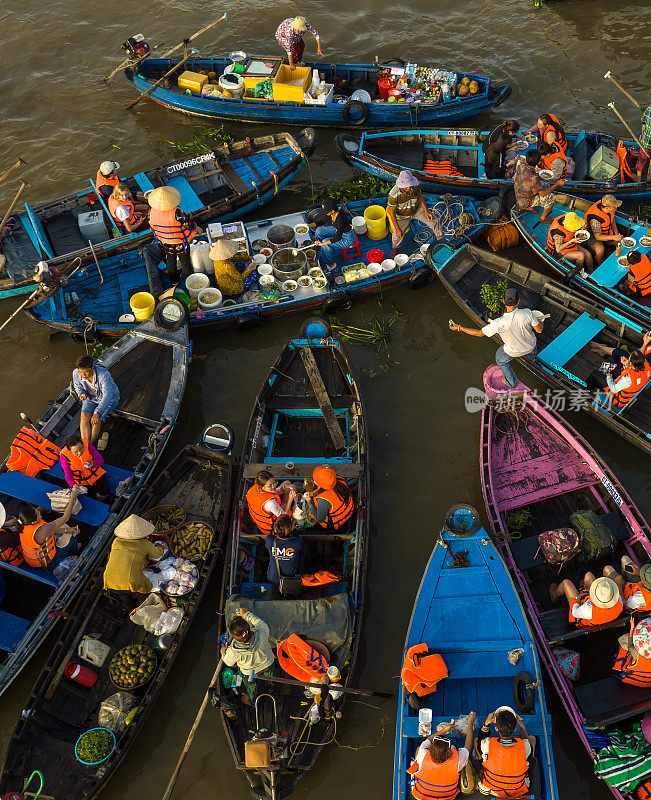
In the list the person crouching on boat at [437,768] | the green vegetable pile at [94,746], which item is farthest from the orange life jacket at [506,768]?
the green vegetable pile at [94,746]

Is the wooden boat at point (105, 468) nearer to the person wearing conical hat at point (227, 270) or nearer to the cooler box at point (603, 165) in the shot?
the person wearing conical hat at point (227, 270)

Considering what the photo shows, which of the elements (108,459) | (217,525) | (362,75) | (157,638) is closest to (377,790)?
(157,638)

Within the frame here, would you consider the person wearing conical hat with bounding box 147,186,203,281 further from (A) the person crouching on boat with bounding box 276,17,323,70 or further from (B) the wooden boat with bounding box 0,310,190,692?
(A) the person crouching on boat with bounding box 276,17,323,70

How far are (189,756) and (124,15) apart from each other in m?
21.8

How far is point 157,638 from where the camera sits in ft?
34.2

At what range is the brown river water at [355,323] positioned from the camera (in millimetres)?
10359

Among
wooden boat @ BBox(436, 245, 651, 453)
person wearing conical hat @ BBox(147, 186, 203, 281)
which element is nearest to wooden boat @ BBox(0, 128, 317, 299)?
person wearing conical hat @ BBox(147, 186, 203, 281)

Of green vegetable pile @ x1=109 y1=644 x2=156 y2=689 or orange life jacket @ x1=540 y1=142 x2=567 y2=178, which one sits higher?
orange life jacket @ x1=540 y1=142 x2=567 y2=178

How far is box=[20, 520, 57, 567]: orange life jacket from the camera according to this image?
10.4 metres

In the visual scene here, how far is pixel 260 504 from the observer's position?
416 inches

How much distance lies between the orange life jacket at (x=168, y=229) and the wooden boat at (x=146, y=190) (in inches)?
41.6

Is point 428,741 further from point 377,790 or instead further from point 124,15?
point 124,15

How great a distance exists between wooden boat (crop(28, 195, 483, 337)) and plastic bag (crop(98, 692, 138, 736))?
6.98m

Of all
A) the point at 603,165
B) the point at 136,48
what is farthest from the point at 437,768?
the point at 136,48
